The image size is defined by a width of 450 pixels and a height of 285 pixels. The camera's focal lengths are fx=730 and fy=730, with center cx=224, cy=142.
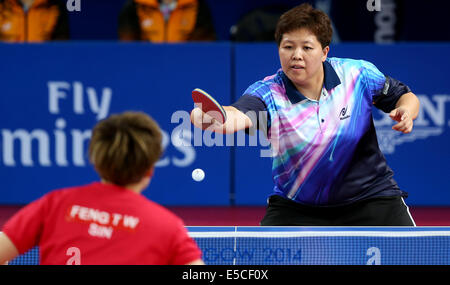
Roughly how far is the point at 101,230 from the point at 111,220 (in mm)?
43

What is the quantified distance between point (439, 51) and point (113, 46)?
2.85 meters

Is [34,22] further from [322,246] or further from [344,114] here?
[322,246]

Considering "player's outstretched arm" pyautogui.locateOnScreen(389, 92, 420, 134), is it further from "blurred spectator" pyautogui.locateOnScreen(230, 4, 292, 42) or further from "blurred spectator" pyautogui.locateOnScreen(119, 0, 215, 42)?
"blurred spectator" pyautogui.locateOnScreen(230, 4, 292, 42)

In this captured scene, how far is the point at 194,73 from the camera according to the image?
6.37 metres

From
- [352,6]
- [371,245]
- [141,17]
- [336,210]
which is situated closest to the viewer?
[371,245]

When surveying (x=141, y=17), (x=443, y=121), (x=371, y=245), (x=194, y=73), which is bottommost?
(x=371, y=245)

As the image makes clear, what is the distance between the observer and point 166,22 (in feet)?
24.0

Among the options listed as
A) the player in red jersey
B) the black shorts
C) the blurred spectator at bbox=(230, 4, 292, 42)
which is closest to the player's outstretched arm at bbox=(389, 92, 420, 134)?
the black shorts

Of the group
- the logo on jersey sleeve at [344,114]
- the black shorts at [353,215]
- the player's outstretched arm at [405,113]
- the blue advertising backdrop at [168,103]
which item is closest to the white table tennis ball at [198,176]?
the blue advertising backdrop at [168,103]

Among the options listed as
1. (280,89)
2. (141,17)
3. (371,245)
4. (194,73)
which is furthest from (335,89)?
(141,17)

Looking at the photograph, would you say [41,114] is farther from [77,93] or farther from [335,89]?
[335,89]

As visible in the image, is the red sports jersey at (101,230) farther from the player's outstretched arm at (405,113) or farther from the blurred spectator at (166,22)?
the blurred spectator at (166,22)

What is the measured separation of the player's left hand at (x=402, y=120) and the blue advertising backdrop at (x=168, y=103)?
292 centimetres
